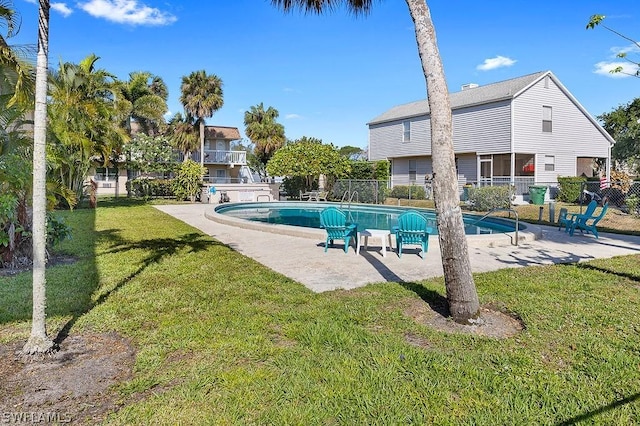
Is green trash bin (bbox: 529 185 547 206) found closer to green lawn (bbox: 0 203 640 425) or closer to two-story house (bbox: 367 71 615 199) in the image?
two-story house (bbox: 367 71 615 199)

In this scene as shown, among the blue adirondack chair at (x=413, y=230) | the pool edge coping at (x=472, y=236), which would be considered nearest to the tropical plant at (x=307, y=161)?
the pool edge coping at (x=472, y=236)

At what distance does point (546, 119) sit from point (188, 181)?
21.8m

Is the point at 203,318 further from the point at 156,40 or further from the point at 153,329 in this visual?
the point at 156,40

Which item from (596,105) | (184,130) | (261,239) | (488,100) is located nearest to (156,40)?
(261,239)

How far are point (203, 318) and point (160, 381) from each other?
1.41 m

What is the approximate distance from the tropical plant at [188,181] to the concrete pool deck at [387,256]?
14135 mm

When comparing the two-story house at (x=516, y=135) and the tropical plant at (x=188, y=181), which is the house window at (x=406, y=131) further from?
the tropical plant at (x=188, y=181)

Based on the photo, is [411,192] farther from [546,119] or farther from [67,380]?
[67,380]

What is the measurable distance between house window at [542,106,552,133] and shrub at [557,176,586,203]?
3971mm

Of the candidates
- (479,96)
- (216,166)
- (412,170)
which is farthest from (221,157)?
(479,96)

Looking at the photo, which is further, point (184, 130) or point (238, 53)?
point (184, 130)

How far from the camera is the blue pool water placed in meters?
14.2

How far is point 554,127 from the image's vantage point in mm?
25125

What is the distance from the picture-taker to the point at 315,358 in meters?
3.60
